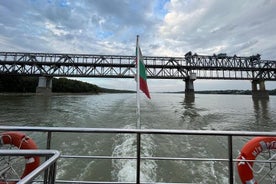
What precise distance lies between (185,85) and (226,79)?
571 inches

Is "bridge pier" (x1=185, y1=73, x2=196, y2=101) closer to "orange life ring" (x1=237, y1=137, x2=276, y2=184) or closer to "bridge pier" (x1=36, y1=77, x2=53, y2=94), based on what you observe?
"bridge pier" (x1=36, y1=77, x2=53, y2=94)

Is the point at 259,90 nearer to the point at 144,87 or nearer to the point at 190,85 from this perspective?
the point at 190,85

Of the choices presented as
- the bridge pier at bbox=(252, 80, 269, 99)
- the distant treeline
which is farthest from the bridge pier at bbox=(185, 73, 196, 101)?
the distant treeline

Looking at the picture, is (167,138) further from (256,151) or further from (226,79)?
(226,79)

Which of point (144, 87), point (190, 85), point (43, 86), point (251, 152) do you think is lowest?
point (251, 152)

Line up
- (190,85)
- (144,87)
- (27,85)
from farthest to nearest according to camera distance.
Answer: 1. (27,85)
2. (190,85)
3. (144,87)

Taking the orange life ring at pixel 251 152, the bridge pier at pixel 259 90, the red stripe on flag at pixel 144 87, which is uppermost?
the bridge pier at pixel 259 90

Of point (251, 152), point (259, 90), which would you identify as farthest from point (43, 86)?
point (259, 90)

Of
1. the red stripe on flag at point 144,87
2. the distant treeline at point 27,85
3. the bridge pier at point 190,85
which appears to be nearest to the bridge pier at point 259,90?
the bridge pier at point 190,85

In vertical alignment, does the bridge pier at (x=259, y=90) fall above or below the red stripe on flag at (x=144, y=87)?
above

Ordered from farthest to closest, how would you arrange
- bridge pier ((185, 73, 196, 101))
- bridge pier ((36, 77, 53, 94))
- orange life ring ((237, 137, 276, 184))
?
bridge pier ((185, 73, 196, 101)), bridge pier ((36, 77, 53, 94)), orange life ring ((237, 137, 276, 184))

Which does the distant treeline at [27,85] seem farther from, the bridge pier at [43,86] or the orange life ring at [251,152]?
the orange life ring at [251,152]

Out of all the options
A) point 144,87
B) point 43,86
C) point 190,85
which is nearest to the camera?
point 144,87

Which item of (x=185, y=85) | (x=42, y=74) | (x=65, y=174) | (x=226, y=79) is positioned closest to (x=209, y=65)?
(x=226, y=79)
